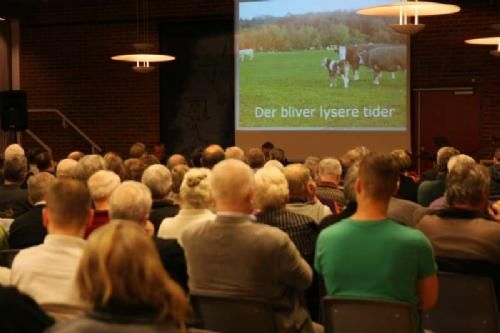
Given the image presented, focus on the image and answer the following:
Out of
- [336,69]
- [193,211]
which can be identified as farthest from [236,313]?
[336,69]

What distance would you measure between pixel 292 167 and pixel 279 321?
1620 millimetres

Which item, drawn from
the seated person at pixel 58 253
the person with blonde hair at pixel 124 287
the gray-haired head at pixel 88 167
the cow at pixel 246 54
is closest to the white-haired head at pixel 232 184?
the seated person at pixel 58 253

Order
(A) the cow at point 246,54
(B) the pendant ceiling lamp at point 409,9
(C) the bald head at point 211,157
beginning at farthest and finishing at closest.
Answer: (A) the cow at point 246,54, (B) the pendant ceiling lamp at point 409,9, (C) the bald head at point 211,157

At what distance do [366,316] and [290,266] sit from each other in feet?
1.47

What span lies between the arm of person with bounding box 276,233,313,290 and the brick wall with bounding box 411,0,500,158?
872cm

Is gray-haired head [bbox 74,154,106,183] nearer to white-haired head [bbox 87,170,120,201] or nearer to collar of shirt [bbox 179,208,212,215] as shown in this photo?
white-haired head [bbox 87,170,120,201]

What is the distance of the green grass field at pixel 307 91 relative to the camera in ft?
38.0

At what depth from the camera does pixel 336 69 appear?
Answer: 1202cm

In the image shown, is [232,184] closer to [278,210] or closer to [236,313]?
[236,313]

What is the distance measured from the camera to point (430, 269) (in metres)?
3.10

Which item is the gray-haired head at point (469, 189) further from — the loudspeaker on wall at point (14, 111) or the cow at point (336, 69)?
the loudspeaker on wall at point (14, 111)

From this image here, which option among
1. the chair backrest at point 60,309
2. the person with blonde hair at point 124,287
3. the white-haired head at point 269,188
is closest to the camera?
the person with blonde hair at point 124,287

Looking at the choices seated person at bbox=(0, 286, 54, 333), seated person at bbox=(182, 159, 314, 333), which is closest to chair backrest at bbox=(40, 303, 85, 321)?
seated person at bbox=(0, 286, 54, 333)

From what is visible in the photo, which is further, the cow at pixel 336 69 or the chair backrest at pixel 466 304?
the cow at pixel 336 69
